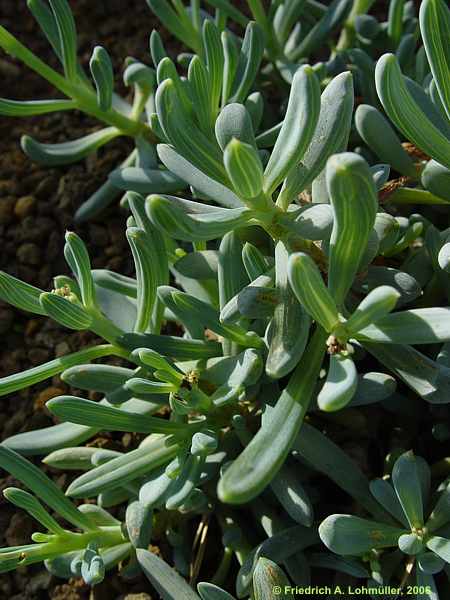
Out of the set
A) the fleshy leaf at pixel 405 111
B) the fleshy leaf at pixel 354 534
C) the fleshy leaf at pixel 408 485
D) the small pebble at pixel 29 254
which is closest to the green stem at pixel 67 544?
the fleshy leaf at pixel 354 534

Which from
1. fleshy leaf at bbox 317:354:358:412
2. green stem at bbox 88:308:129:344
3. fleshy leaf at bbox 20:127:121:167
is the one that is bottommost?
green stem at bbox 88:308:129:344

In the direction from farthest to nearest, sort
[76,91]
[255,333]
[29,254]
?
[29,254] → [76,91] → [255,333]

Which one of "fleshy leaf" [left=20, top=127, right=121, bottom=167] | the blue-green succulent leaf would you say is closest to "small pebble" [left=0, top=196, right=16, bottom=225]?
"fleshy leaf" [left=20, top=127, right=121, bottom=167]

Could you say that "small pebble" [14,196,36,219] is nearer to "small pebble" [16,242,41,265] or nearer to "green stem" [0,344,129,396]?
"small pebble" [16,242,41,265]

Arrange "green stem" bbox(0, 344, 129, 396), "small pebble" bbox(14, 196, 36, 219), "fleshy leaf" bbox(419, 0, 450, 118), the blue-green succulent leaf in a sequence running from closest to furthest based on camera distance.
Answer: "fleshy leaf" bbox(419, 0, 450, 118)
"green stem" bbox(0, 344, 129, 396)
the blue-green succulent leaf
"small pebble" bbox(14, 196, 36, 219)

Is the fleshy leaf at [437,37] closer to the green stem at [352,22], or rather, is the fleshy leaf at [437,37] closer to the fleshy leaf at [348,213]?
the fleshy leaf at [348,213]

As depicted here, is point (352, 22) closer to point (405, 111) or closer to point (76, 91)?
point (76, 91)

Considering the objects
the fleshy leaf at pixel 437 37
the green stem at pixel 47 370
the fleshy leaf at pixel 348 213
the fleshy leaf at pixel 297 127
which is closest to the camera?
the fleshy leaf at pixel 348 213

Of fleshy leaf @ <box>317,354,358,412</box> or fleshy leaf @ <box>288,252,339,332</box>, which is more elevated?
fleshy leaf @ <box>288,252,339,332</box>

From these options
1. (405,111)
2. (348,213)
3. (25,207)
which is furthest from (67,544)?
(25,207)
